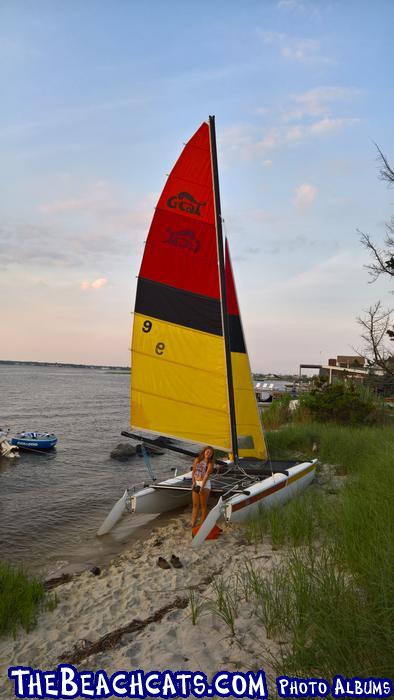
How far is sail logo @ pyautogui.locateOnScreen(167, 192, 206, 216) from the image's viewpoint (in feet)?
30.7

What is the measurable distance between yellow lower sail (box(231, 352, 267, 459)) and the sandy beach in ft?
10.8

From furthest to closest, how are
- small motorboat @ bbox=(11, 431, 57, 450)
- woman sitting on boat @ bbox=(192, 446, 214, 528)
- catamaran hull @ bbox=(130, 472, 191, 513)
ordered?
small motorboat @ bbox=(11, 431, 57, 450) → catamaran hull @ bbox=(130, 472, 191, 513) → woman sitting on boat @ bbox=(192, 446, 214, 528)

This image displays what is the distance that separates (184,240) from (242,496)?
17.9 feet

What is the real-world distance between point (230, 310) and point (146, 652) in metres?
7.80

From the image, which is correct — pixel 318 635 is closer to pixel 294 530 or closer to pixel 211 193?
pixel 294 530

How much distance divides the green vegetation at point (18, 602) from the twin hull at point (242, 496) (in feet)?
10.6

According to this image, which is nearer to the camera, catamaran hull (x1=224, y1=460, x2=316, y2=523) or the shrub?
catamaran hull (x1=224, y1=460, x2=316, y2=523)

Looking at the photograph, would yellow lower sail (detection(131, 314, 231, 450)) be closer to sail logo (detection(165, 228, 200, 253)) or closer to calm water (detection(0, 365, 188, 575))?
Result: sail logo (detection(165, 228, 200, 253))

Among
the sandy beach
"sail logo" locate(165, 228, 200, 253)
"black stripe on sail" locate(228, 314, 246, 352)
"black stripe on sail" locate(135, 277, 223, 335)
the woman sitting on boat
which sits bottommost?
the sandy beach

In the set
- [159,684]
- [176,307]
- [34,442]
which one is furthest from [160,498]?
[34,442]

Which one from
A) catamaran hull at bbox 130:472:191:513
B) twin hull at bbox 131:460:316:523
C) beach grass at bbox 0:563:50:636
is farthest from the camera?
catamaran hull at bbox 130:472:191:513

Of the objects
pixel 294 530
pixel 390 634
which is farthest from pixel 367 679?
pixel 294 530

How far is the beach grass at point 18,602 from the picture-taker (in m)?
4.84

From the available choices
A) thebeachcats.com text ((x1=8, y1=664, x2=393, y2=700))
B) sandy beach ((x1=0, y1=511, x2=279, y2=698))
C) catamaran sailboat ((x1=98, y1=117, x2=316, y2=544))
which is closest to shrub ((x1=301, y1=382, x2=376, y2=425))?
catamaran sailboat ((x1=98, y1=117, x2=316, y2=544))
